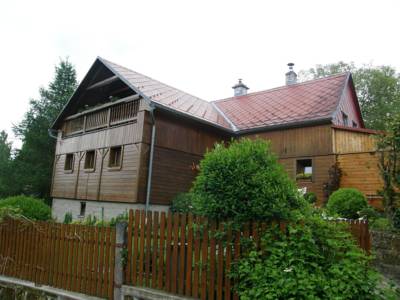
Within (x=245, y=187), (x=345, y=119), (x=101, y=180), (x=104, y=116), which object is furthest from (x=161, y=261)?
(x=345, y=119)

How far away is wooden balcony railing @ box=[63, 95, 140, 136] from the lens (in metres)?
13.0

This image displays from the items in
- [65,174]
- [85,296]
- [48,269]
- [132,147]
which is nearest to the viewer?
[85,296]

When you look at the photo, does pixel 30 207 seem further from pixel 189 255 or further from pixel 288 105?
pixel 288 105

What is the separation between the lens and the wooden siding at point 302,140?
13.0 metres

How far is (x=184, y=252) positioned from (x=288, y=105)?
12941mm

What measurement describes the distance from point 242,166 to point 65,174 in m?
14.7

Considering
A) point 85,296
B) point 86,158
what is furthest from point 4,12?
point 86,158

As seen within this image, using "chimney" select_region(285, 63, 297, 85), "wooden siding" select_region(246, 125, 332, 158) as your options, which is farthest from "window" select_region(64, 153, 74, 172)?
"chimney" select_region(285, 63, 297, 85)

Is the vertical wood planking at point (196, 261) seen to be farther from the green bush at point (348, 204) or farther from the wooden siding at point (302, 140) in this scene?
the wooden siding at point (302, 140)

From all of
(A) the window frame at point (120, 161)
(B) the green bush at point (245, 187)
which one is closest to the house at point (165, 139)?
(A) the window frame at point (120, 161)

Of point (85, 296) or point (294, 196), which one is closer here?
point (294, 196)

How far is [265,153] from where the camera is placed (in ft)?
14.4

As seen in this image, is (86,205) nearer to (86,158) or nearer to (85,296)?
(86,158)

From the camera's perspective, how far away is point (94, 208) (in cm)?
1390
